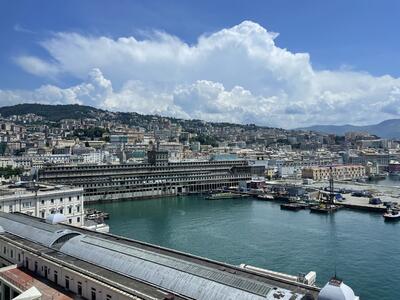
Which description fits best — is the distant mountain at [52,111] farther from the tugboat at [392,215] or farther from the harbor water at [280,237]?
the tugboat at [392,215]

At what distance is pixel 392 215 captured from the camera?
35.6 metres

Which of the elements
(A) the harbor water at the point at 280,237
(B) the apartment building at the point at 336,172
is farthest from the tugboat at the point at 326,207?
(B) the apartment building at the point at 336,172

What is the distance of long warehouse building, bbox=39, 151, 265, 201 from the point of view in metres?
48.4

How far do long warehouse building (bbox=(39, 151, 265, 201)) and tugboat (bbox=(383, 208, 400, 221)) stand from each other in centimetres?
2715

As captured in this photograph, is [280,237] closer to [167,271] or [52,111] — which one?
[167,271]

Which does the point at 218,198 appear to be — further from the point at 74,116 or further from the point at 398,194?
the point at 74,116

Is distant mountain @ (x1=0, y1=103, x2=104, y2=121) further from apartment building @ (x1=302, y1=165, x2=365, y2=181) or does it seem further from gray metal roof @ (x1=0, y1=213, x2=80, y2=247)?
gray metal roof @ (x1=0, y1=213, x2=80, y2=247)

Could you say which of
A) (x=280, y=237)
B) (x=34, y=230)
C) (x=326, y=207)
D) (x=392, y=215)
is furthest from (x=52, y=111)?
(x=34, y=230)

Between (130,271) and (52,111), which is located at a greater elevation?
(52,111)

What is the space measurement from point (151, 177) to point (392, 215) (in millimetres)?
29724

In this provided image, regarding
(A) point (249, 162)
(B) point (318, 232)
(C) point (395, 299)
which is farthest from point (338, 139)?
(C) point (395, 299)

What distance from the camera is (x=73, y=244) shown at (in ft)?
44.4

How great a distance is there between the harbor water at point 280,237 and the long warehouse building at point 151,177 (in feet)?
17.2

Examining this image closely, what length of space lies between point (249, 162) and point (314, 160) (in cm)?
2335
